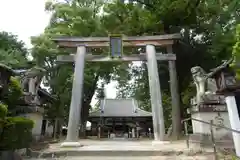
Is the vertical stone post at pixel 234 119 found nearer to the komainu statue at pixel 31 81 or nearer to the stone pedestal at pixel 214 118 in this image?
Answer: the stone pedestal at pixel 214 118

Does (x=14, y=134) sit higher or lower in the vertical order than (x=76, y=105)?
lower

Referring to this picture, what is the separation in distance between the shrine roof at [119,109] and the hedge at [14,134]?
50.3 ft

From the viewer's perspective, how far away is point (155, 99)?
10.1 metres

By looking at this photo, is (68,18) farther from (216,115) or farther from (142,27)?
(216,115)

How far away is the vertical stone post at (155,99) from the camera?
373 inches

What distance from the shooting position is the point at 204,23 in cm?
1460

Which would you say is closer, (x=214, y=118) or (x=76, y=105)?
(x=214, y=118)

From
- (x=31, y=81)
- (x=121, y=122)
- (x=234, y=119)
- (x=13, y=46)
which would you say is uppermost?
Result: (x=13, y=46)

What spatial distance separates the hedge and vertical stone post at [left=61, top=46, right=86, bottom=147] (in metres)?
2.06

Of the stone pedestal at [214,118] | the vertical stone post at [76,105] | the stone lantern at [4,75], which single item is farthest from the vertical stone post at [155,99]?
the stone lantern at [4,75]

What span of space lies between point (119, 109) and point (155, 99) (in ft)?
48.6

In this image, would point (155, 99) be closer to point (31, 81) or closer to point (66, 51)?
point (31, 81)

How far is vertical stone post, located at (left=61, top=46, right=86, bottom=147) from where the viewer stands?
925 cm

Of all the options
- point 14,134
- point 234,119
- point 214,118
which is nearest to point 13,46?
point 14,134
